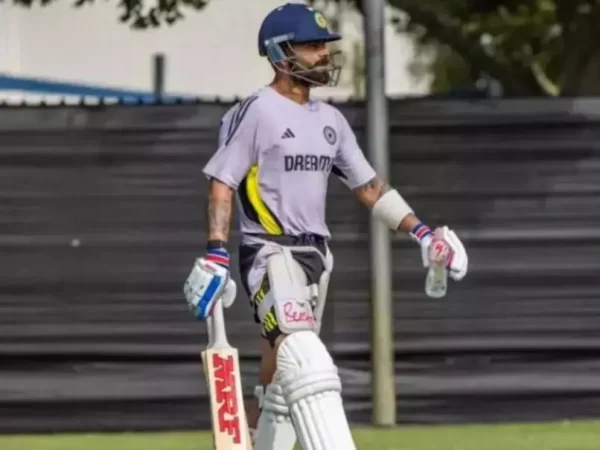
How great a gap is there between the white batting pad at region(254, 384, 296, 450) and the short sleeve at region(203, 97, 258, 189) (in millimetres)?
843

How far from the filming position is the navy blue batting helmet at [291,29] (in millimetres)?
6207

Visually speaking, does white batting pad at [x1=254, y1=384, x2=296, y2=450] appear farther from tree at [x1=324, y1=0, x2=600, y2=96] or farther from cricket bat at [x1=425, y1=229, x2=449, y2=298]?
tree at [x1=324, y1=0, x2=600, y2=96]

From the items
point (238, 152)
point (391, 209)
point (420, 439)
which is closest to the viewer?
point (238, 152)

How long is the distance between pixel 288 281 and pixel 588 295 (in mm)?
3090

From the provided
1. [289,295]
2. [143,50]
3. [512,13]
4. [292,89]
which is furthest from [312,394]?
[143,50]

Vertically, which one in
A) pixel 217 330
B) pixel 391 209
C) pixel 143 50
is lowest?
pixel 143 50

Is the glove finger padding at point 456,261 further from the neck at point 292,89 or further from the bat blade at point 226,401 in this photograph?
the bat blade at point 226,401

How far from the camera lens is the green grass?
7984mm

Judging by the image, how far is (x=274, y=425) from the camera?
6320 mm

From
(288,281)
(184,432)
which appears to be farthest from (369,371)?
(288,281)

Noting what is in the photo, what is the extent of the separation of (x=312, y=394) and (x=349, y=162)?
3.57 feet

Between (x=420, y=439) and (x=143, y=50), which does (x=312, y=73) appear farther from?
(x=143, y=50)

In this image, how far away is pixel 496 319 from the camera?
873 cm

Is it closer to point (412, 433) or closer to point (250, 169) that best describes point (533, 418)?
point (412, 433)
